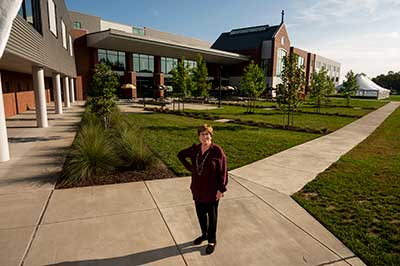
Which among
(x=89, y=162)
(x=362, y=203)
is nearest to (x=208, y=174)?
(x=362, y=203)

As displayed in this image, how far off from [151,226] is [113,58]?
135ft

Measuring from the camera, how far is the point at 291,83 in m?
15.9

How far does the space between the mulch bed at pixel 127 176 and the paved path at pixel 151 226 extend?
304 millimetres

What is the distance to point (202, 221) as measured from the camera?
13.0ft

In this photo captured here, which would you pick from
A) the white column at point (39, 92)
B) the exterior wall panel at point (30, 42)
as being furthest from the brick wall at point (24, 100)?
the white column at point (39, 92)

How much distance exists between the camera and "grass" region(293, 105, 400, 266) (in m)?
4.04

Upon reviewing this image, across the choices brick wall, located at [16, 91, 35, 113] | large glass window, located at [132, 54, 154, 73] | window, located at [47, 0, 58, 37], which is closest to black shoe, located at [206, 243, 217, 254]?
window, located at [47, 0, 58, 37]

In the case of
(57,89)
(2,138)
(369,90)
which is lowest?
(2,138)

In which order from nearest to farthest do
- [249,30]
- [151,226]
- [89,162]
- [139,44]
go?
[151,226]
[89,162]
[139,44]
[249,30]

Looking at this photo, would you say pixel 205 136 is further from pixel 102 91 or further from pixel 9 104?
pixel 9 104

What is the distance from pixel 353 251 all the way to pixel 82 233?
4043mm

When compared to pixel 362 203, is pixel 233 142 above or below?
above

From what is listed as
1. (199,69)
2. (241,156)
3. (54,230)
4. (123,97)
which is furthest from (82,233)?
(123,97)

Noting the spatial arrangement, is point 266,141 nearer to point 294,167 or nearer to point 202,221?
point 294,167
